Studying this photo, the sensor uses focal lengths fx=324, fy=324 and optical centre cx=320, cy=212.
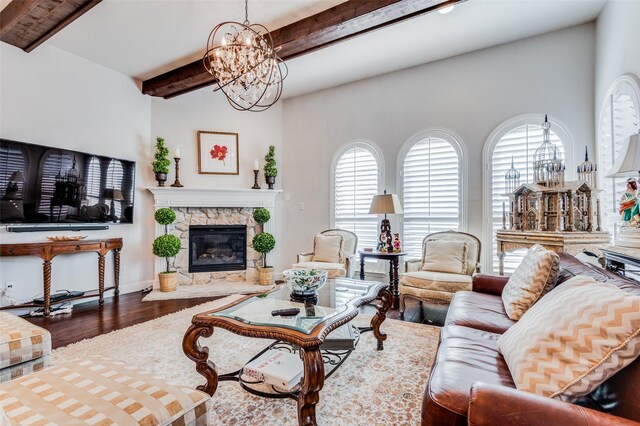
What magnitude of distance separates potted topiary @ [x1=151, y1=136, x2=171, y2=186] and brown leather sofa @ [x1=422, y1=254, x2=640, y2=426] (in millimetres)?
4252

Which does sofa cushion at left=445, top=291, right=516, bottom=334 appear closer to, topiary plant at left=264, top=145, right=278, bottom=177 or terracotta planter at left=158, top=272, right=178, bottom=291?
topiary plant at left=264, top=145, right=278, bottom=177

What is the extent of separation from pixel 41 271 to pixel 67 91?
2151mm

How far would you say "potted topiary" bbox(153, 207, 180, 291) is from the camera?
4430 millimetres

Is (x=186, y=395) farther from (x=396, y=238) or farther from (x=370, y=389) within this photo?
(x=396, y=238)

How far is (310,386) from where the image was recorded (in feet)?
4.87

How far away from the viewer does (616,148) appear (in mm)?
2904

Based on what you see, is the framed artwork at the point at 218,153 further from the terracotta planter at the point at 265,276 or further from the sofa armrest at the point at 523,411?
the sofa armrest at the point at 523,411

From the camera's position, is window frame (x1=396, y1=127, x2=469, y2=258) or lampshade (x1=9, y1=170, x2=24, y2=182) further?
window frame (x1=396, y1=127, x2=469, y2=258)

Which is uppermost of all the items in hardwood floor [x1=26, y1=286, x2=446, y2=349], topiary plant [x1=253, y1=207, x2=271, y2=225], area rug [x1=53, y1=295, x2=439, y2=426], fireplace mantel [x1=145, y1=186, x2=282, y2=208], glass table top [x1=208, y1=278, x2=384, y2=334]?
fireplace mantel [x1=145, y1=186, x2=282, y2=208]

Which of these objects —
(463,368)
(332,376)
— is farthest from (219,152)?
(463,368)

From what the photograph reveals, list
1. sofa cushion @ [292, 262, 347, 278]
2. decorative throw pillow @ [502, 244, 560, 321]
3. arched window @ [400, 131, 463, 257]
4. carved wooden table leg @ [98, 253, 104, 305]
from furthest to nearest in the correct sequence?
arched window @ [400, 131, 463, 257] → sofa cushion @ [292, 262, 347, 278] → carved wooden table leg @ [98, 253, 104, 305] → decorative throw pillow @ [502, 244, 560, 321]

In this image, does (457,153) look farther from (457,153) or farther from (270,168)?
(270,168)

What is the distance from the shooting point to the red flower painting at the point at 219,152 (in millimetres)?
5125

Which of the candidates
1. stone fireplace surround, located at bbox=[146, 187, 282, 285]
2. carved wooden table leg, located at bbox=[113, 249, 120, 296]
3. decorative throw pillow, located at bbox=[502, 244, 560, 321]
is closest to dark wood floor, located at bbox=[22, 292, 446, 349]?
carved wooden table leg, located at bbox=[113, 249, 120, 296]
